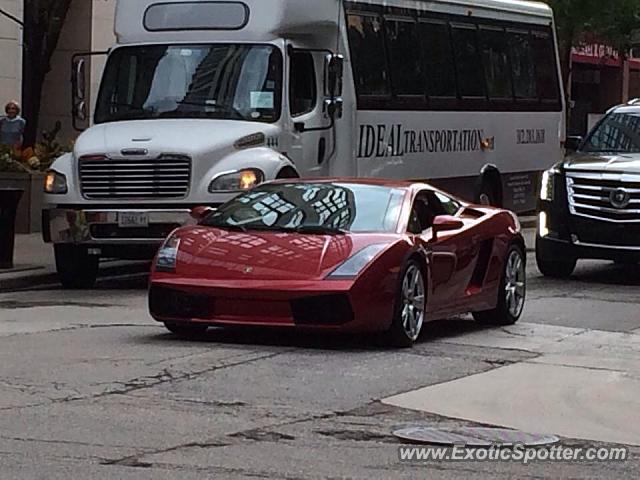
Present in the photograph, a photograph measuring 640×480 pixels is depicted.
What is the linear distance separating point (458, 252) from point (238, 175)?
403cm

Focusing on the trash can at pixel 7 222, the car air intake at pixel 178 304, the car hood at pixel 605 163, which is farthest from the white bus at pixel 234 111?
the car air intake at pixel 178 304

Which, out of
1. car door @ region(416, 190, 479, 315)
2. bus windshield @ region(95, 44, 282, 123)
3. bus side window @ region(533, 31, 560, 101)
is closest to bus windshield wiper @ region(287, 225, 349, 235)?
car door @ region(416, 190, 479, 315)

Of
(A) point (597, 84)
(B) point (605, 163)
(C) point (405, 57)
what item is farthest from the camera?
(A) point (597, 84)

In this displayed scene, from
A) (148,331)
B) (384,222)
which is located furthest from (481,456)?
(148,331)

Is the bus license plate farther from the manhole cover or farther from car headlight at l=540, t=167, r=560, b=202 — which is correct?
the manhole cover

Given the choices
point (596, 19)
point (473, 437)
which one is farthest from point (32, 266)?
point (596, 19)

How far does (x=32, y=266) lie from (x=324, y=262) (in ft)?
25.3

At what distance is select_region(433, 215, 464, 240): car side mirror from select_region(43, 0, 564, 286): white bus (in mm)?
4144

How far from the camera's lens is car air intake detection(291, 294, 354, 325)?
37.1ft

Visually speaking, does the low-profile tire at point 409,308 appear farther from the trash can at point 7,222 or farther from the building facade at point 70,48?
the building facade at point 70,48

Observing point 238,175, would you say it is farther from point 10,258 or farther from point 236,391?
point 236,391

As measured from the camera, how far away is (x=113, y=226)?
1645 centimetres

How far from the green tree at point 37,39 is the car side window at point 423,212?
43.8 feet

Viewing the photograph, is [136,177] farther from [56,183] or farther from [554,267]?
[554,267]
